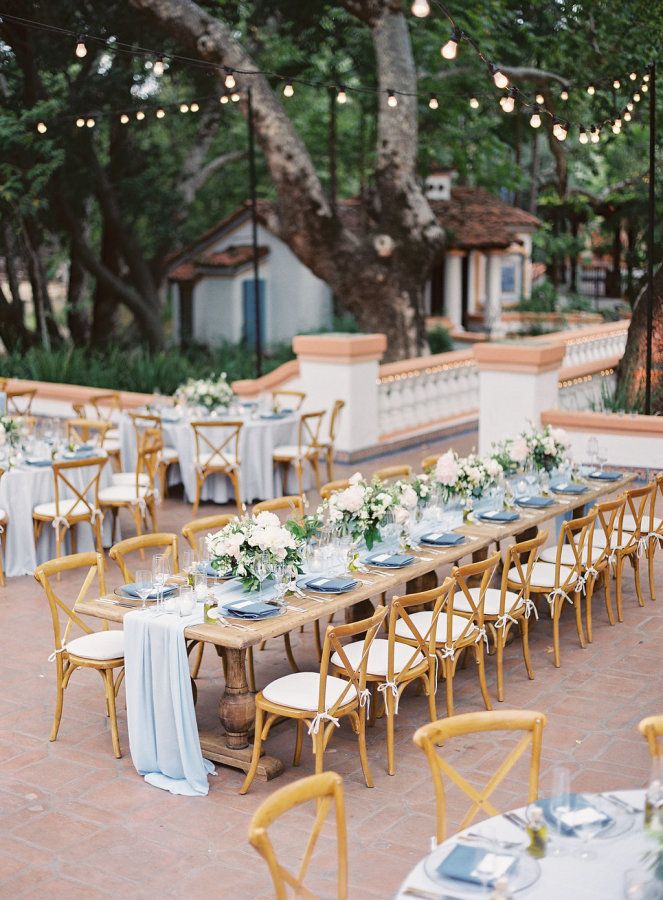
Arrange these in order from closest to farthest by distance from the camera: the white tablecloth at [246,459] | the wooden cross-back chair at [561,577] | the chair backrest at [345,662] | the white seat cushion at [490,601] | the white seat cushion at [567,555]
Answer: the chair backrest at [345,662], the white seat cushion at [490,601], the wooden cross-back chair at [561,577], the white seat cushion at [567,555], the white tablecloth at [246,459]

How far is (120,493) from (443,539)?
3861mm

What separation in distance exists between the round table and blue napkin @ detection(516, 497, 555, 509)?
4.54 metres

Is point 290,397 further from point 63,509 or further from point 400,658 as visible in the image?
point 400,658

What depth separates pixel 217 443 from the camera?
488 inches

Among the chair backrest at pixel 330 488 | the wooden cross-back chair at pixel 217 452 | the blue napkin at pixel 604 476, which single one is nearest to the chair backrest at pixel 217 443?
the wooden cross-back chair at pixel 217 452

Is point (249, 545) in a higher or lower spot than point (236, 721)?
higher

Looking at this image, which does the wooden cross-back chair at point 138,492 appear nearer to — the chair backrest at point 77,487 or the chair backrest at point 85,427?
the chair backrest at point 77,487

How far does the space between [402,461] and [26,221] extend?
33.6 ft

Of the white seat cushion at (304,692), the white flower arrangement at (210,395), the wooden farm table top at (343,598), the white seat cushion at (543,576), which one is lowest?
the white seat cushion at (304,692)

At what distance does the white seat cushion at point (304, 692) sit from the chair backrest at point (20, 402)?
28.1 feet

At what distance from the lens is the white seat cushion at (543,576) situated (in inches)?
308

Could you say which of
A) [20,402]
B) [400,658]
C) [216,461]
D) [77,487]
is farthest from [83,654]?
[20,402]

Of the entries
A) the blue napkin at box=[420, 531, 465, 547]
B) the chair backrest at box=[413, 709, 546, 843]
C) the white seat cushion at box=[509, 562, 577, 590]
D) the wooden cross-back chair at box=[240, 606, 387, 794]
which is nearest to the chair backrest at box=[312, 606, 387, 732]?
the wooden cross-back chair at box=[240, 606, 387, 794]

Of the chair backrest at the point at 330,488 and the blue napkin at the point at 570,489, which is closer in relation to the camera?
the chair backrest at the point at 330,488
